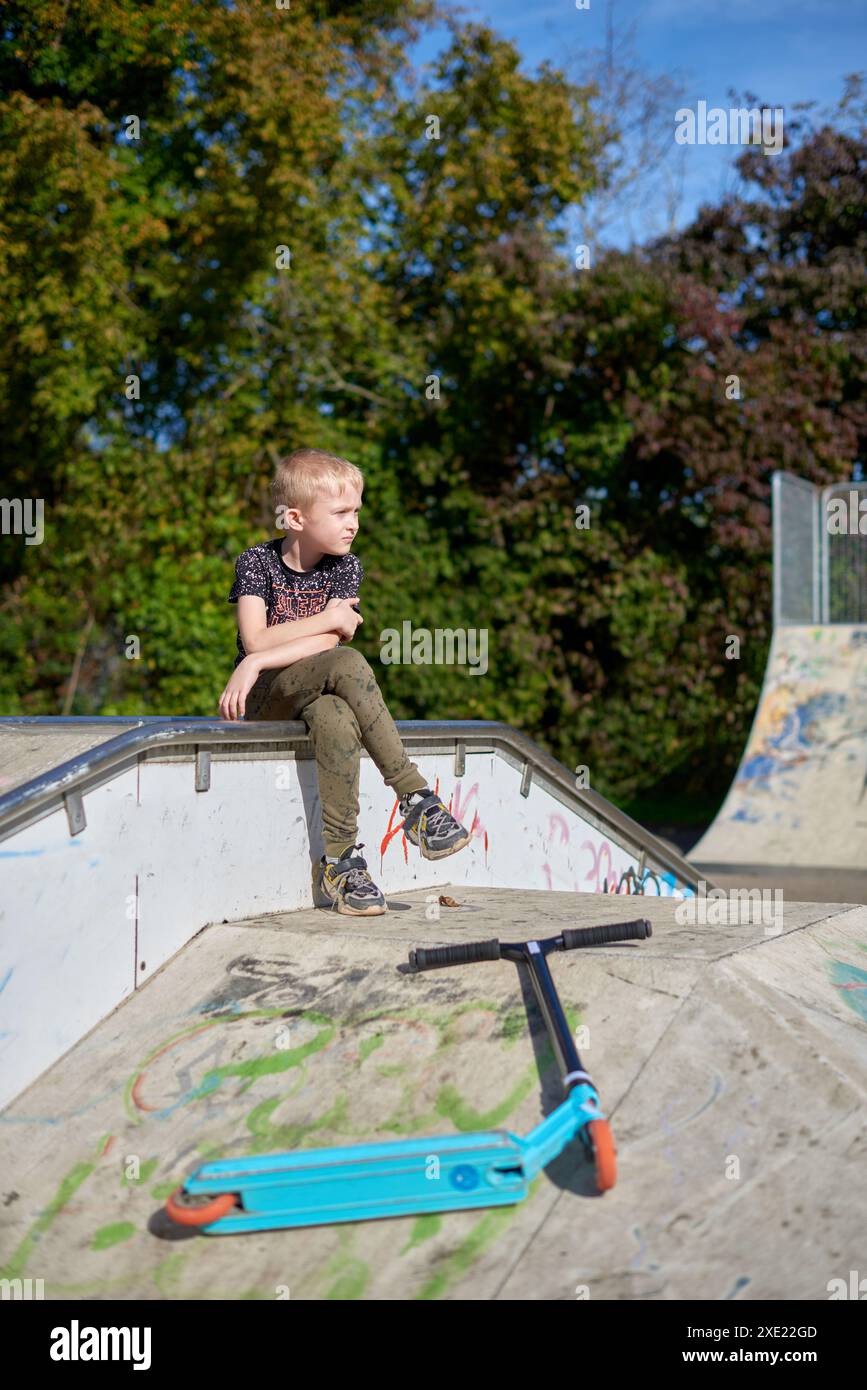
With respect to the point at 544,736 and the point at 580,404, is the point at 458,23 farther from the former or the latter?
the point at 544,736

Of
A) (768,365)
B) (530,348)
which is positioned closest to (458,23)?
(530,348)

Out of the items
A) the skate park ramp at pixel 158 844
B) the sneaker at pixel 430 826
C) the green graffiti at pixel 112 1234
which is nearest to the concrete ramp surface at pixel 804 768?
the skate park ramp at pixel 158 844

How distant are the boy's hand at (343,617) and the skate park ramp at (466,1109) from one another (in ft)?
3.57

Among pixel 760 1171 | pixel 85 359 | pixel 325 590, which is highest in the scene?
pixel 85 359

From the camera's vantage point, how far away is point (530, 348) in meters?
15.4

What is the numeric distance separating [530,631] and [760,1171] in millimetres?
12591

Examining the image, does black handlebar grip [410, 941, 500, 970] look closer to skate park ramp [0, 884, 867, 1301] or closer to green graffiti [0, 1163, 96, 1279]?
skate park ramp [0, 884, 867, 1301]

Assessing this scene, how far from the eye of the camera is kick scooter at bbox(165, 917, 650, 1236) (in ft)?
9.04

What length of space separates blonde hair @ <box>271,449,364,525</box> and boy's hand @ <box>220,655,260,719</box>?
1.83ft

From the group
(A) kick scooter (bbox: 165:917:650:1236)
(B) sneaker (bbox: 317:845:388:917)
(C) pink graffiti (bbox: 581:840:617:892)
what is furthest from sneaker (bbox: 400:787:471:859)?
(C) pink graffiti (bbox: 581:840:617:892)

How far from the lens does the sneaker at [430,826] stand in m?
4.35

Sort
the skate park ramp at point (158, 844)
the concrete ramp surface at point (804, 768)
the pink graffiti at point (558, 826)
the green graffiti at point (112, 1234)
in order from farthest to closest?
the concrete ramp surface at point (804, 768)
the pink graffiti at point (558, 826)
the skate park ramp at point (158, 844)
the green graffiti at point (112, 1234)

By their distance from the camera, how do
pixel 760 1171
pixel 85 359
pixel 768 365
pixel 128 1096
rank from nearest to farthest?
pixel 760 1171 → pixel 128 1096 → pixel 85 359 → pixel 768 365

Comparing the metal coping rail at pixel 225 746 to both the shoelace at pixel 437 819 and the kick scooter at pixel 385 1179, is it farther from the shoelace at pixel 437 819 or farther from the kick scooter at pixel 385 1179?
the kick scooter at pixel 385 1179
